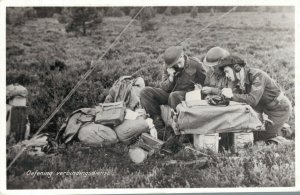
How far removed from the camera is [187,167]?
8477 millimetres

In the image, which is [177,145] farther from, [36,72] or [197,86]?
[36,72]

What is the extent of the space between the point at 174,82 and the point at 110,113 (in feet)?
4.34

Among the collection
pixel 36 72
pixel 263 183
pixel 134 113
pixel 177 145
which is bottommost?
pixel 263 183

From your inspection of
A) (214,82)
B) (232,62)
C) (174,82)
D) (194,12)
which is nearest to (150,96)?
(174,82)

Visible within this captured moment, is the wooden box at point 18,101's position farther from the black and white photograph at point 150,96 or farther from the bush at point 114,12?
the bush at point 114,12

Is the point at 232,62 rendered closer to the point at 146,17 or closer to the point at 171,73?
the point at 171,73

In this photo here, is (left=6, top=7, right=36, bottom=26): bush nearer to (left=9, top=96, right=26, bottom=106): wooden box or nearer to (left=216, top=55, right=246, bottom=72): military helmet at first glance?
(left=9, top=96, right=26, bottom=106): wooden box

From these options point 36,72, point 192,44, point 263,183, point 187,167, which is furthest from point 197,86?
point 36,72

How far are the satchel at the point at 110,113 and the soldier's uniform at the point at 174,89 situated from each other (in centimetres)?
44

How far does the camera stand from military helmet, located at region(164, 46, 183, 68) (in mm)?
8688

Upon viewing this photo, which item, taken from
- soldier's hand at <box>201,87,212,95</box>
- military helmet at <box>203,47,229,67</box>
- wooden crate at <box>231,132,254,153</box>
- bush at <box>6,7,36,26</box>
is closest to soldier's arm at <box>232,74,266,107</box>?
soldier's hand at <box>201,87,212,95</box>

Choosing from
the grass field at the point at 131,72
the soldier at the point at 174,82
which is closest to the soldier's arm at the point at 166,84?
the soldier at the point at 174,82

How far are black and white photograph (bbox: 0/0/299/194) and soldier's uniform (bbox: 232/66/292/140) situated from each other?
0.06ft

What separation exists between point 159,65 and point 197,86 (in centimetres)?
82
